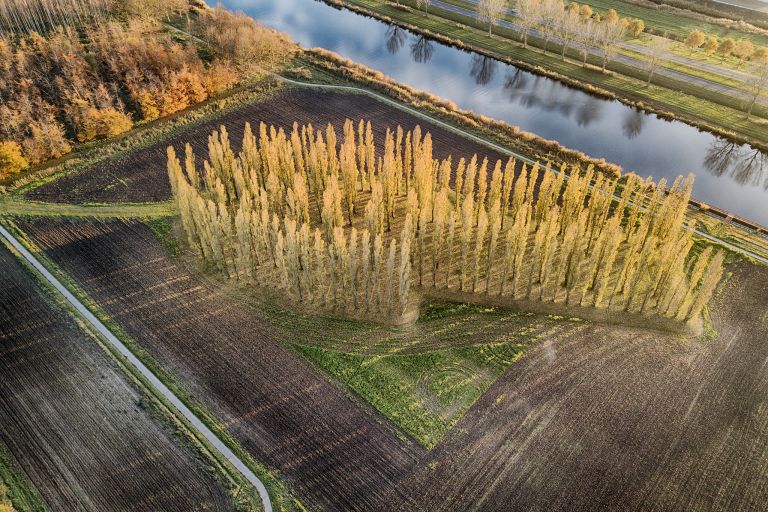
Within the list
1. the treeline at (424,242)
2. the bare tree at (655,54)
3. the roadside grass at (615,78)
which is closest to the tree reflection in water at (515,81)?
the roadside grass at (615,78)

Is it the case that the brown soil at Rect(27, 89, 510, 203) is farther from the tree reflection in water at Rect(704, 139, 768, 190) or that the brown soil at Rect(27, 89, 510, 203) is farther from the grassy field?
the grassy field

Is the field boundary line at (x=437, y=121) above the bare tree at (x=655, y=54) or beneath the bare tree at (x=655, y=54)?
beneath

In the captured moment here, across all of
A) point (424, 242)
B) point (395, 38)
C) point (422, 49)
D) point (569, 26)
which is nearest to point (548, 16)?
point (569, 26)

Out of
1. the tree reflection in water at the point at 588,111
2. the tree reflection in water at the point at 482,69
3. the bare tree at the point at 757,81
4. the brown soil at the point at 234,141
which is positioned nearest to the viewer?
the brown soil at the point at 234,141

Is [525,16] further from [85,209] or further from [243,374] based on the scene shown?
[243,374]

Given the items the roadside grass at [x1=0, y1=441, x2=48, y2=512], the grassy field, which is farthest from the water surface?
the roadside grass at [x1=0, y1=441, x2=48, y2=512]

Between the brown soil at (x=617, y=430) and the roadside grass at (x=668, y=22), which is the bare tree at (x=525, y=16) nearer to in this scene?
the roadside grass at (x=668, y=22)
